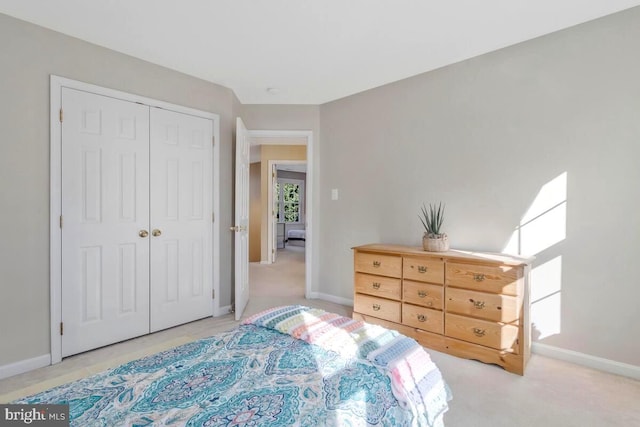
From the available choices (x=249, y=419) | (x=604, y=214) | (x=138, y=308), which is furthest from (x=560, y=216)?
(x=138, y=308)

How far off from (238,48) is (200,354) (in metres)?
2.33

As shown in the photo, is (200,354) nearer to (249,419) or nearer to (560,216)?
(249,419)

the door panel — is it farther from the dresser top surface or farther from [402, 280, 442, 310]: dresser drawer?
[402, 280, 442, 310]: dresser drawer

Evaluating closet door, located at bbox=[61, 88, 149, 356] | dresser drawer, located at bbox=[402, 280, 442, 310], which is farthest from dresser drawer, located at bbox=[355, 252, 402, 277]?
closet door, located at bbox=[61, 88, 149, 356]

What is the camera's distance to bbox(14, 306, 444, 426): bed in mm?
888

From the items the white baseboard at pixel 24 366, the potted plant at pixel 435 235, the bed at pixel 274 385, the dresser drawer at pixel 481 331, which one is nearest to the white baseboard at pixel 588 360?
the dresser drawer at pixel 481 331

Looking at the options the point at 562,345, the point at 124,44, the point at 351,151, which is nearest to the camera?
the point at 562,345

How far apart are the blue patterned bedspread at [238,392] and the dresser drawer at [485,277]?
1487mm

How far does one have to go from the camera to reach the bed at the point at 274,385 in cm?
89

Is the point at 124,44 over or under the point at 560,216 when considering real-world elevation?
over

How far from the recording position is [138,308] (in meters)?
2.79

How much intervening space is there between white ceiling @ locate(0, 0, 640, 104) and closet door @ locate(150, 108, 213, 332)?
610mm

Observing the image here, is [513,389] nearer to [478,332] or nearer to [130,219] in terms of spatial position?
[478,332]

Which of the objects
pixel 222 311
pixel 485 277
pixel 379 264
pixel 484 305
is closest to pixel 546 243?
pixel 485 277
